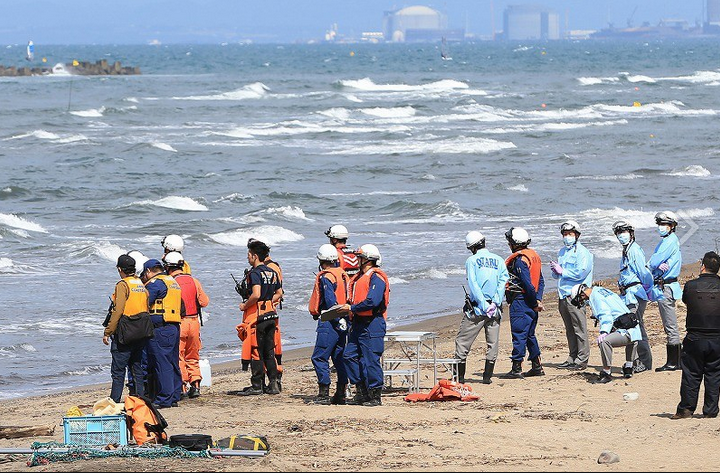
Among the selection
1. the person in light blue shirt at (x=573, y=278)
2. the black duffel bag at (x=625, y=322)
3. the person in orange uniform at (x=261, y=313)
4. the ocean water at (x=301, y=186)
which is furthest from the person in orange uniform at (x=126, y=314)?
the black duffel bag at (x=625, y=322)

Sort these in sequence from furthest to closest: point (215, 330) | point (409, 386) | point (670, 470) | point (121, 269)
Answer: point (215, 330) < point (409, 386) < point (121, 269) < point (670, 470)

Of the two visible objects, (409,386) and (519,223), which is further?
(519,223)

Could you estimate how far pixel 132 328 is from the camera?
35.2ft

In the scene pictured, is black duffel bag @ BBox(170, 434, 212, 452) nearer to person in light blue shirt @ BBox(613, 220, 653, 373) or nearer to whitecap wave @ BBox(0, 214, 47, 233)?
person in light blue shirt @ BBox(613, 220, 653, 373)

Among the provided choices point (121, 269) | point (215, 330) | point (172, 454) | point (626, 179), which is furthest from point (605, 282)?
point (626, 179)

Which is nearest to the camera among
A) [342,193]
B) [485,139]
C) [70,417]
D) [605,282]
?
[70,417]

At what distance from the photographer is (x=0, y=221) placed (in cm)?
2788

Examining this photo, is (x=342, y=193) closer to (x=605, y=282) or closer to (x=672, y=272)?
(x=605, y=282)

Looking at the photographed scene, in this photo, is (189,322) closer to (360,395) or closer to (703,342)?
(360,395)

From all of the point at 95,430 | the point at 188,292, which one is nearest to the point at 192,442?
the point at 95,430

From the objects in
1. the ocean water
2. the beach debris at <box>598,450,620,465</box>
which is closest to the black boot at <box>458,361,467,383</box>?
the beach debris at <box>598,450,620,465</box>

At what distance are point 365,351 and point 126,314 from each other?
206 centimetres

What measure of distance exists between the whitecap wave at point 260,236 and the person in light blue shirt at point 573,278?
1256 cm

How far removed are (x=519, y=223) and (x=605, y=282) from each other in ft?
26.0
